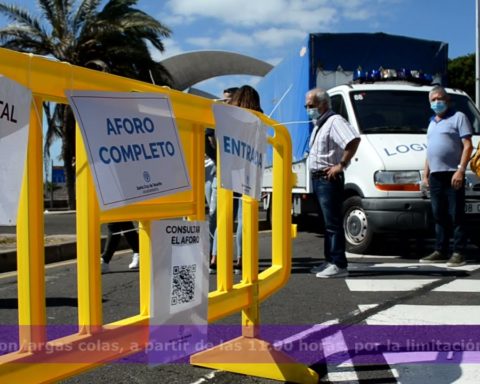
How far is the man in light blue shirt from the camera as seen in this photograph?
20.8 feet

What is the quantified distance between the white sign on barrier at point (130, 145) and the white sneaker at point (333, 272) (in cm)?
372

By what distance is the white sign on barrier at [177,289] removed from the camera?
2.17 metres

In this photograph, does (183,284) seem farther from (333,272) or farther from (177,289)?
(333,272)

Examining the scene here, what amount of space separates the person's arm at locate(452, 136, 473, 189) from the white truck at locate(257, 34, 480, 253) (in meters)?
0.52

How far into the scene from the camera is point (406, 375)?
298cm

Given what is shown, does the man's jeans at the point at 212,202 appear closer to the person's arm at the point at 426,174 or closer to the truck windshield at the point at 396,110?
the truck windshield at the point at 396,110

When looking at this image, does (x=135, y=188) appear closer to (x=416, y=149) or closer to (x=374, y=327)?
(x=374, y=327)

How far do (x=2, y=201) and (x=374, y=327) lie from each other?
112 inches

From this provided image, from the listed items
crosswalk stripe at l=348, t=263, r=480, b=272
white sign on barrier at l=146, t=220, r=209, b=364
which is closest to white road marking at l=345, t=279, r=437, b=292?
crosswalk stripe at l=348, t=263, r=480, b=272

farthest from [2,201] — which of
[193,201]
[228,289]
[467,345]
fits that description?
[467,345]

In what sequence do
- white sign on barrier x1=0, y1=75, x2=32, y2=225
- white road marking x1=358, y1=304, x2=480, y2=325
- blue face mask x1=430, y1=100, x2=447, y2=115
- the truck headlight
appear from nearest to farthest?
white sign on barrier x1=0, y1=75, x2=32, y2=225
white road marking x1=358, y1=304, x2=480, y2=325
blue face mask x1=430, y1=100, x2=447, y2=115
the truck headlight

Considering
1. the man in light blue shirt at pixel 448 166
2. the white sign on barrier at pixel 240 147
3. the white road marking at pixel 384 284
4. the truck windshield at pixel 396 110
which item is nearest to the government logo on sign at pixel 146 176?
the white sign on barrier at pixel 240 147

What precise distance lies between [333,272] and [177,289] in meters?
3.69

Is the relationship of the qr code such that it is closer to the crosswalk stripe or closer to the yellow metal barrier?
the yellow metal barrier
